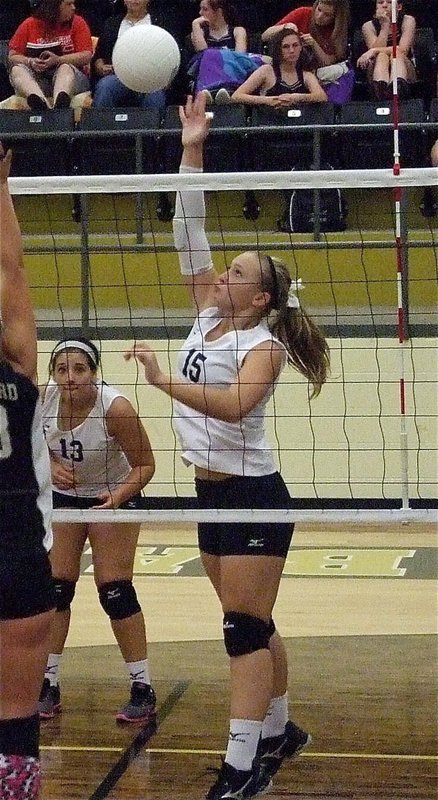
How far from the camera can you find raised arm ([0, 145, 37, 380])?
263cm

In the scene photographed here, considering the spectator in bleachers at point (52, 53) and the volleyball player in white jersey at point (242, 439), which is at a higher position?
the spectator in bleachers at point (52, 53)

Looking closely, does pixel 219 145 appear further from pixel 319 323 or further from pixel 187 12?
pixel 187 12

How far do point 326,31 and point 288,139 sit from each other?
1.00 m

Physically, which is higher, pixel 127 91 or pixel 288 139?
pixel 127 91

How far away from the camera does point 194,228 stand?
386 centimetres

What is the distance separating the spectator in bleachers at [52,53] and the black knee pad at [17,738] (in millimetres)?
7016

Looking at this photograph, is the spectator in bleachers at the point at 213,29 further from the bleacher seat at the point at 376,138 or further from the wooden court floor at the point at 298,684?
the wooden court floor at the point at 298,684

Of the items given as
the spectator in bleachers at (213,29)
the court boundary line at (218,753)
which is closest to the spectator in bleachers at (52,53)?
the spectator in bleachers at (213,29)

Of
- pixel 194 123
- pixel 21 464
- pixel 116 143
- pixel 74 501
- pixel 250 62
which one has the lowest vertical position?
pixel 74 501

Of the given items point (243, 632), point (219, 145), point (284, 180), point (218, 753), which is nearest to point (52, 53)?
point (219, 145)

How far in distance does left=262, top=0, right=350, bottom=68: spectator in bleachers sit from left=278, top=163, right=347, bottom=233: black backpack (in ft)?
3.45

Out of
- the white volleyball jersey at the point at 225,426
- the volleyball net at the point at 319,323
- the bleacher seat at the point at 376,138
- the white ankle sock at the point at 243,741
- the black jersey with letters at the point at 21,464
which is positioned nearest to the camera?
the black jersey with letters at the point at 21,464

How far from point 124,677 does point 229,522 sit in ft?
5.58

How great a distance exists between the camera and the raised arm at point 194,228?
3.81 meters
